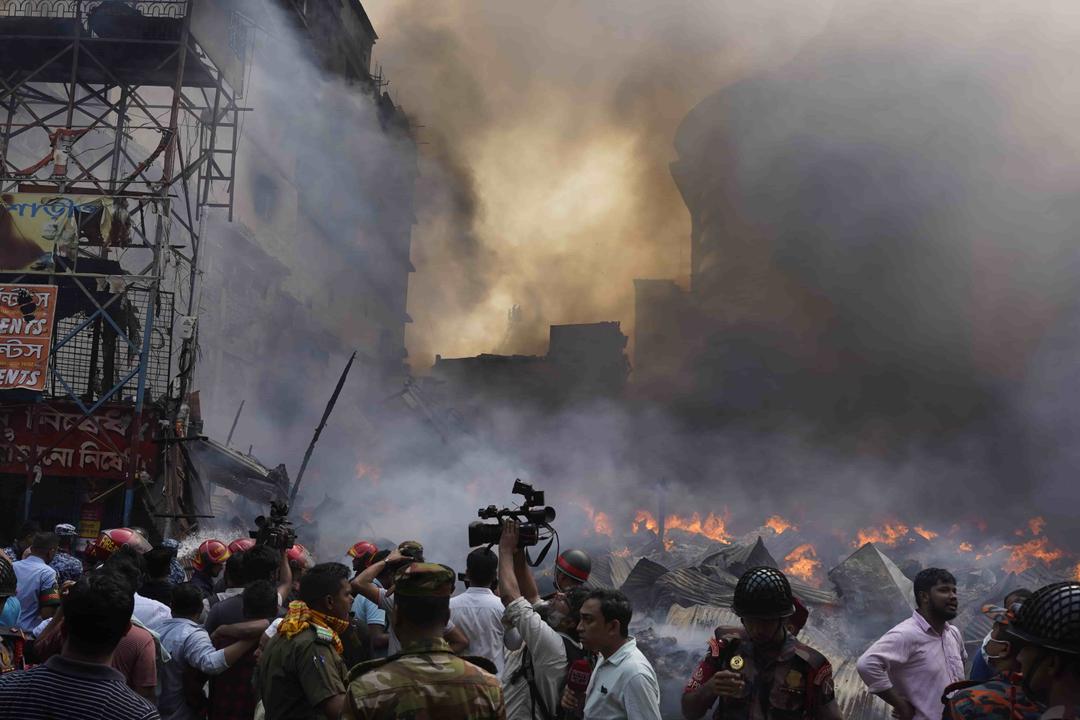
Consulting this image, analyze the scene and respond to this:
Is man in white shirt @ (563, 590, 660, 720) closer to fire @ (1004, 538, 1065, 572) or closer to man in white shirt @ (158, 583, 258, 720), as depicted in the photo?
man in white shirt @ (158, 583, 258, 720)

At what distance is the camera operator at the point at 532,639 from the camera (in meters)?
3.83

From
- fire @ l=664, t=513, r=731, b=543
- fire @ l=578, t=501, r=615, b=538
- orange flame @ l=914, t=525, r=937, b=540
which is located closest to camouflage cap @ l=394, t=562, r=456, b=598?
orange flame @ l=914, t=525, r=937, b=540

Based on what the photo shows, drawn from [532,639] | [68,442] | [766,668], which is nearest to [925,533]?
[68,442]

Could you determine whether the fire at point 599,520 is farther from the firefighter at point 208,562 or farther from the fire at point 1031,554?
the firefighter at point 208,562

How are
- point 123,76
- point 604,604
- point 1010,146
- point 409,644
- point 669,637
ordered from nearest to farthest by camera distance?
point 409,644
point 604,604
point 669,637
point 123,76
point 1010,146

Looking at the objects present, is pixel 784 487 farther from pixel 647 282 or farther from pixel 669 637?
pixel 669 637

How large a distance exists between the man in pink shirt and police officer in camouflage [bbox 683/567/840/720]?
1143 mm

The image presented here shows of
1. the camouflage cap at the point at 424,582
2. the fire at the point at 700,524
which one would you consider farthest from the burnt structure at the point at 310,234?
the camouflage cap at the point at 424,582

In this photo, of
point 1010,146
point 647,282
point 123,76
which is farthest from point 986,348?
point 123,76

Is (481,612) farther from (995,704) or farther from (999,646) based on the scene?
(995,704)

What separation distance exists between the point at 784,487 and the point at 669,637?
636 inches

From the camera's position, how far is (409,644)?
2.54 metres

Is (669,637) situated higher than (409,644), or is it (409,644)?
(409,644)

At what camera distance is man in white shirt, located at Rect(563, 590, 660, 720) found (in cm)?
328
